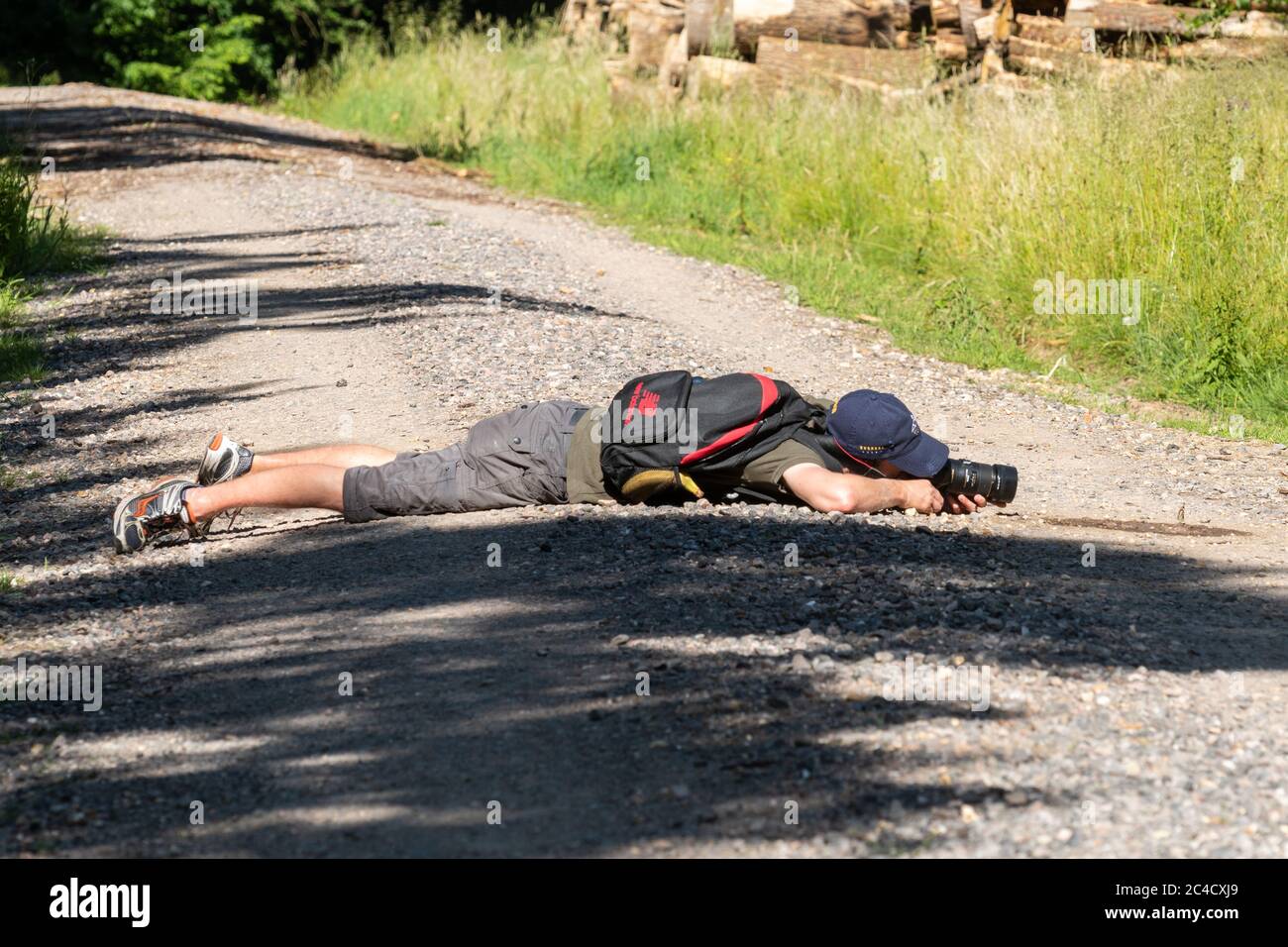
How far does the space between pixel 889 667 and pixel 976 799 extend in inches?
31.4

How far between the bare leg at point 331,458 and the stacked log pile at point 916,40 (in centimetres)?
793

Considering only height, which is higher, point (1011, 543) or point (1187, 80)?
point (1187, 80)

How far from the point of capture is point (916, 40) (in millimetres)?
15844

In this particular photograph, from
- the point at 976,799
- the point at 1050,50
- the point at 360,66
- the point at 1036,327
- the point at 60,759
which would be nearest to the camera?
the point at 976,799

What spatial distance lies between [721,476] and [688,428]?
0.29 meters

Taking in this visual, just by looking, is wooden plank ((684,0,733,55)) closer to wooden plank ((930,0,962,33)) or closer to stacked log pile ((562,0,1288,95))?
stacked log pile ((562,0,1288,95))

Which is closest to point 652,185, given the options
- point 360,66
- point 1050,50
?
point 1050,50

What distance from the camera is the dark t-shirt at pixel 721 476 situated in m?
5.68

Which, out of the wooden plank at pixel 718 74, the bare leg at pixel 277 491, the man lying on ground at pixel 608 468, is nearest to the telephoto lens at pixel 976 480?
the man lying on ground at pixel 608 468

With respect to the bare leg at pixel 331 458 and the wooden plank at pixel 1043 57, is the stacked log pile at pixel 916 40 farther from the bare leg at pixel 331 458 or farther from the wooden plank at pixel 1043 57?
the bare leg at pixel 331 458

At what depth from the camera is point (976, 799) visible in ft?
11.6

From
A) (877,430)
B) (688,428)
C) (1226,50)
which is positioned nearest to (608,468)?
(688,428)

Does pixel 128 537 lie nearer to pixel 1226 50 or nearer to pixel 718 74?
pixel 1226 50

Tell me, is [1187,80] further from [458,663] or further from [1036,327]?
[458,663]
